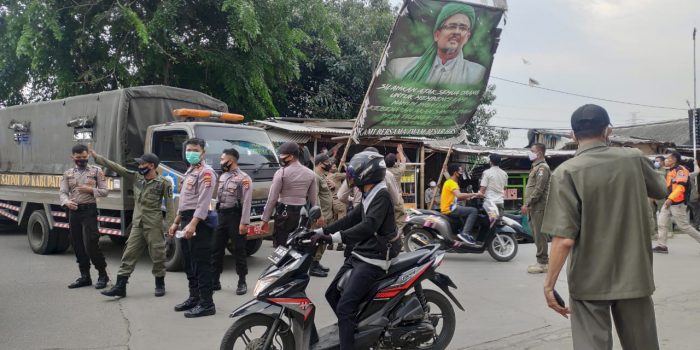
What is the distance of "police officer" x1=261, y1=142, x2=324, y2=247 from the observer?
629 cm

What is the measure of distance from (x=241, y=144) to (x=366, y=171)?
15.1ft

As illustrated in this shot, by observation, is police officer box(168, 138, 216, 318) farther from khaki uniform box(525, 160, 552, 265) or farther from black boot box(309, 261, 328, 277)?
khaki uniform box(525, 160, 552, 265)

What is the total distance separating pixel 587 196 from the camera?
280 centimetres

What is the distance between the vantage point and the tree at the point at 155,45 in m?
12.6

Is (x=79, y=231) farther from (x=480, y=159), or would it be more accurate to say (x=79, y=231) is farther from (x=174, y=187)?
(x=480, y=159)

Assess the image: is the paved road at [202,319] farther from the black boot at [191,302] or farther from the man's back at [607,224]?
the man's back at [607,224]

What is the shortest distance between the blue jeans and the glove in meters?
5.39

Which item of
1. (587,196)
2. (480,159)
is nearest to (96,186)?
(587,196)

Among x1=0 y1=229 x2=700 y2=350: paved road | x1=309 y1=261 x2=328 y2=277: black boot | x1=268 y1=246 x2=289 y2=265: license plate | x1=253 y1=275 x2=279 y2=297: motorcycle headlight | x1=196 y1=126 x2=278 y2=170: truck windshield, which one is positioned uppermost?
x1=196 y1=126 x2=278 y2=170: truck windshield

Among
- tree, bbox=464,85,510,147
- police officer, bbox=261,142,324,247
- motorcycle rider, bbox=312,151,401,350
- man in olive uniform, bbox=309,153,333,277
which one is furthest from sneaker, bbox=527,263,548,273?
tree, bbox=464,85,510,147

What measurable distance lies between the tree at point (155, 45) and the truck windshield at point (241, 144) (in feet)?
16.8

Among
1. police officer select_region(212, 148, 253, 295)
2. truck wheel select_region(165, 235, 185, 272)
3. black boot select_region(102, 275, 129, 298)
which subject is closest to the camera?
black boot select_region(102, 275, 129, 298)

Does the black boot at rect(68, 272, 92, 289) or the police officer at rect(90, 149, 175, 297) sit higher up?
the police officer at rect(90, 149, 175, 297)

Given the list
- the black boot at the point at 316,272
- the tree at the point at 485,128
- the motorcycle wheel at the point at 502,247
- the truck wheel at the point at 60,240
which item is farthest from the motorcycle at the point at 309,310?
the tree at the point at 485,128
